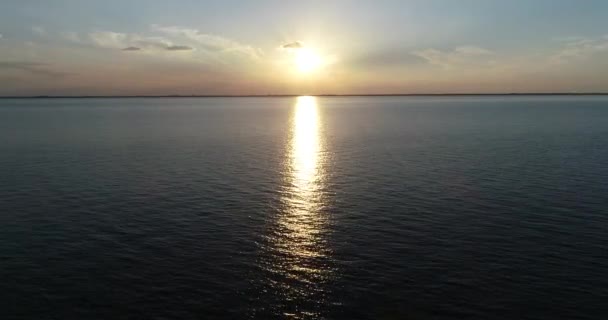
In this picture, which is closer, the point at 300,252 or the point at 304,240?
the point at 300,252

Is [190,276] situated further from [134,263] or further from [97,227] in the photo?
[97,227]

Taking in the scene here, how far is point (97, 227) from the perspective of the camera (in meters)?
53.4

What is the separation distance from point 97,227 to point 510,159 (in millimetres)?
86477

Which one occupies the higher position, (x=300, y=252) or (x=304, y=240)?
(x=304, y=240)

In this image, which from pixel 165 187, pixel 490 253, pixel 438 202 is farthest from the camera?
pixel 165 187

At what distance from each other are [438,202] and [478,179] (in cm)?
1987

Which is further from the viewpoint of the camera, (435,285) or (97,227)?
(97,227)

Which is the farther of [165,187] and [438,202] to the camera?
[165,187]

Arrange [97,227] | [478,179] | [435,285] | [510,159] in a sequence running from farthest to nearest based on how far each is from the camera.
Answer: [510,159] < [478,179] < [97,227] < [435,285]

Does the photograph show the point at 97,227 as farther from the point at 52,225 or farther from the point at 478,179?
the point at 478,179

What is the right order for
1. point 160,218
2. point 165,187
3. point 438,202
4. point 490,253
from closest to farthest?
1. point 490,253
2. point 160,218
3. point 438,202
4. point 165,187

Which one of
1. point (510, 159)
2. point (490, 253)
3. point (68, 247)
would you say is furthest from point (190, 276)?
point (510, 159)

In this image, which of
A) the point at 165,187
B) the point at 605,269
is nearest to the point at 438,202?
the point at 605,269

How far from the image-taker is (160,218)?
2264 inches
